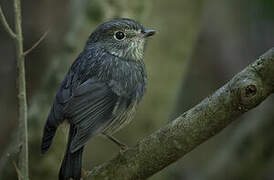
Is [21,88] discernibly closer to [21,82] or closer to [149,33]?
[21,82]

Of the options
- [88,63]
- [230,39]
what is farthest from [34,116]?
[230,39]

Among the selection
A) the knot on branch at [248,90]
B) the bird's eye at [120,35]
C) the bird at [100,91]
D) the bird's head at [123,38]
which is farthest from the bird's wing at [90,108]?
the knot on branch at [248,90]

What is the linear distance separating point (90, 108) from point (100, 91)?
0.66ft

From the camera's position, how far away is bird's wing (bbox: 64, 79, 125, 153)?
3531 mm

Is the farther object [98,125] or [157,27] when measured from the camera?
[157,27]

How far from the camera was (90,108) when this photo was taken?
3672 mm

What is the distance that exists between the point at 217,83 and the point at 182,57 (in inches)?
109

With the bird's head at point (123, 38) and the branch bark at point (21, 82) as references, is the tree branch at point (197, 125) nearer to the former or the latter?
the branch bark at point (21, 82)

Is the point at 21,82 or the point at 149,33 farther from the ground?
the point at 21,82

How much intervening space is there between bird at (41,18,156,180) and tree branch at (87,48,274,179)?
11.0 inches

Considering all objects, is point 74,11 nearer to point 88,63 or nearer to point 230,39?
point 88,63

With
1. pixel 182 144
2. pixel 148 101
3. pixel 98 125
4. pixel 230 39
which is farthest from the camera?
pixel 230 39

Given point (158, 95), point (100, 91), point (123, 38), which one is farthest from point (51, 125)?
point (158, 95)

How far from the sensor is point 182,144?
125 inches
